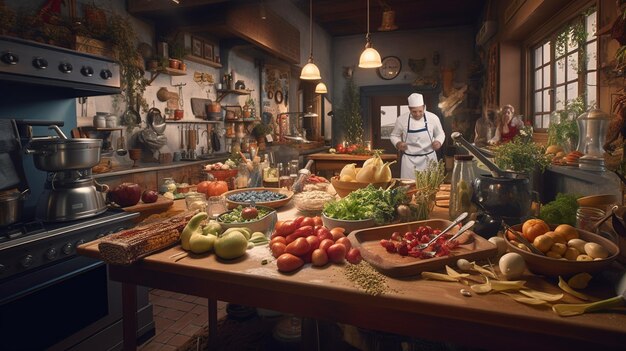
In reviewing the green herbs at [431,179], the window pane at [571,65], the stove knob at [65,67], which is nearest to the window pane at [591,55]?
the window pane at [571,65]

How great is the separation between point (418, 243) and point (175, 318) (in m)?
2.56

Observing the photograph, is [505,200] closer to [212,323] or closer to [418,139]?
[212,323]

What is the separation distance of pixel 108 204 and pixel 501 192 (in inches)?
101

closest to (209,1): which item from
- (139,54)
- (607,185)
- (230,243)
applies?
(139,54)

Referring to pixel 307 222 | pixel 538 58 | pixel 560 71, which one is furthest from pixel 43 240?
pixel 538 58

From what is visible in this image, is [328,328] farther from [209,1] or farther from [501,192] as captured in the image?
[209,1]

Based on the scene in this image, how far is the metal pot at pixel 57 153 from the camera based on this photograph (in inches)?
92.0

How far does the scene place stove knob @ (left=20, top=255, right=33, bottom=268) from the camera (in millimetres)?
2033

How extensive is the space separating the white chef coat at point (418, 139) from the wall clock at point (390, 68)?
3.17 m

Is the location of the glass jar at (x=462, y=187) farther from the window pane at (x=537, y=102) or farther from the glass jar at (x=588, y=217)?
the window pane at (x=537, y=102)

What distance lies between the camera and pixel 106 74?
2908 millimetres

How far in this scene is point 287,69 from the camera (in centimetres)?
807

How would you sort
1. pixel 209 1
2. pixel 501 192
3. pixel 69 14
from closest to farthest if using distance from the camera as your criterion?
1. pixel 501 192
2. pixel 69 14
3. pixel 209 1

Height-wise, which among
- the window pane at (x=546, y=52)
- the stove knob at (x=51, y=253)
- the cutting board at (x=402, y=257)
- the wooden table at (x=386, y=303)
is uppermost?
the window pane at (x=546, y=52)
